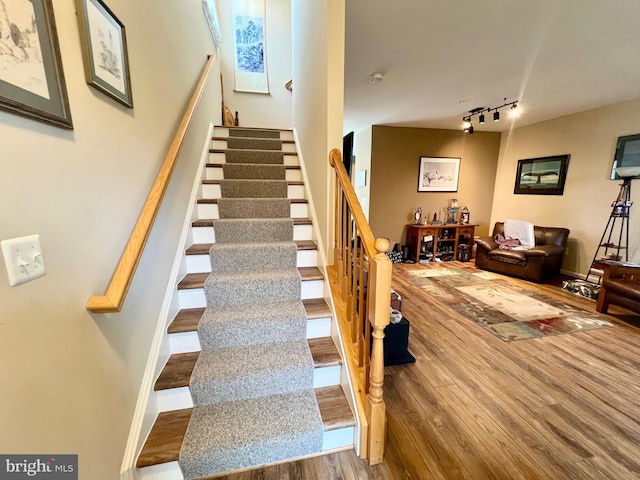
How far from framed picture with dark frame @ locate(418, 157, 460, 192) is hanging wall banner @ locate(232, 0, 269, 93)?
3381 mm

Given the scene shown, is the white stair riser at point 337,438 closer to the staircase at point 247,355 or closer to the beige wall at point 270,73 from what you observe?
the staircase at point 247,355

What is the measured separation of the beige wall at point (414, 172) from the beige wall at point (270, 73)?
1.86 m

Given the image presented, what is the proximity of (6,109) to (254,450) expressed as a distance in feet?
4.94

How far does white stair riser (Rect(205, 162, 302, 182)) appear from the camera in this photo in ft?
8.61

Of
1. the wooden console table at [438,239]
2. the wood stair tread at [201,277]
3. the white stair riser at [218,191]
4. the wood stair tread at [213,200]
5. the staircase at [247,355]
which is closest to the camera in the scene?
the staircase at [247,355]

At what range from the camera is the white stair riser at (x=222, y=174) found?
103 inches

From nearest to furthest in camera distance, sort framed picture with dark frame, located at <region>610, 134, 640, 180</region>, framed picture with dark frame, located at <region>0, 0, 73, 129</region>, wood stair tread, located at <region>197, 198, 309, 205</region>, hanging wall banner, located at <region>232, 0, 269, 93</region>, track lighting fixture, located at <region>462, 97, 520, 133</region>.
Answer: framed picture with dark frame, located at <region>0, 0, 73, 129</region>, wood stair tread, located at <region>197, 198, 309, 205</region>, framed picture with dark frame, located at <region>610, 134, 640, 180</region>, track lighting fixture, located at <region>462, 97, 520, 133</region>, hanging wall banner, located at <region>232, 0, 269, 93</region>

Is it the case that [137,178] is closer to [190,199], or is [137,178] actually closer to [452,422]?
[190,199]

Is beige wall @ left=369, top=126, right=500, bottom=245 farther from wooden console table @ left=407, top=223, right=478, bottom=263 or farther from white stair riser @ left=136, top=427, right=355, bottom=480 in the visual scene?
white stair riser @ left=136, top=427, right=355, bottom=480

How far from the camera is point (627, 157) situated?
3445 mm

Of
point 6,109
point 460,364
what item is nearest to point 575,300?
point 460,364

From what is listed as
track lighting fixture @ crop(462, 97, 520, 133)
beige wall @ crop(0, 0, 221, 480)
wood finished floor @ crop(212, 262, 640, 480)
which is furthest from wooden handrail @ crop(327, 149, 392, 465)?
track lighting fixture @ crop(462, 97, 520, 133)

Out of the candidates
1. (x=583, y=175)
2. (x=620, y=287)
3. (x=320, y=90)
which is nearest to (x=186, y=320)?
(x=320, y=90)

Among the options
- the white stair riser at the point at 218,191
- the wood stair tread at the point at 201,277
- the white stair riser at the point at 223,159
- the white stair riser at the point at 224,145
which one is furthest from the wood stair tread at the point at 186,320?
the white stair riser at the point at 224,145
